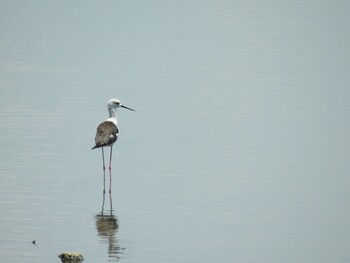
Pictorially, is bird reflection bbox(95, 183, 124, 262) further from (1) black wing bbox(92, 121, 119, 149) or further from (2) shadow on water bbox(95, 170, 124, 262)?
(1) black wing bbox(92, 121, 119, 149)

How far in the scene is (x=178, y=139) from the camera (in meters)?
20.1

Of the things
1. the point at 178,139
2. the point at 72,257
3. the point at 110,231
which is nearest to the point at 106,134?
the point at 178,139

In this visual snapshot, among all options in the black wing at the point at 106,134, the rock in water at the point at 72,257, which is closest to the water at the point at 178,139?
the rock in water at the point at 72,257

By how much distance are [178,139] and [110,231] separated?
6.76 m

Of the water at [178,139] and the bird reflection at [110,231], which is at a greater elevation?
the water at [178,139]

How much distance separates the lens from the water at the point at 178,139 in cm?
1341

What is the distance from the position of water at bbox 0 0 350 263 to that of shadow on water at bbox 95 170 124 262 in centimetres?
2

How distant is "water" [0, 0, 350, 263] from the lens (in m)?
13.4

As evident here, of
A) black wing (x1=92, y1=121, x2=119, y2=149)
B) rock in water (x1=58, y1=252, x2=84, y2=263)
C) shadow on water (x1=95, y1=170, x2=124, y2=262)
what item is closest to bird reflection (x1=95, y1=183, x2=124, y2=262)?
shadow on water (x1=95, y1=170, x2=124, y2=262)

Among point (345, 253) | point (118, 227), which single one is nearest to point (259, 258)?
point (345, 253)

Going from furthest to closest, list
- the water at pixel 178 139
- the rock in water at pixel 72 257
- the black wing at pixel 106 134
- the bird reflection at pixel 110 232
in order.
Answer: the black wing at pixel 106 134 < the water at pixel 178 139 < the bird reflection at pixel 110 232 < the rock in water at pixel 72 257

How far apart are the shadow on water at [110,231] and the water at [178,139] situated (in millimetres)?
22

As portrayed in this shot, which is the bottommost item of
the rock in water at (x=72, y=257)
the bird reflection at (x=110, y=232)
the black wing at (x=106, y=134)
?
the rock in water at (x=72, y=257)

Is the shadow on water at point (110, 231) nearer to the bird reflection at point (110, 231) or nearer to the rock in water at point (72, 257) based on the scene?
the bird reflection at point (110, 231)
